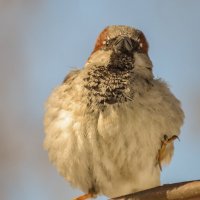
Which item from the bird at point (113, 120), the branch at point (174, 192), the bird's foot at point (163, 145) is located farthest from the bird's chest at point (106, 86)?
the branch at point (174, 192)

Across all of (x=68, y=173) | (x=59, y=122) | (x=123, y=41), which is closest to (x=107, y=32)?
(x=123, y=41)

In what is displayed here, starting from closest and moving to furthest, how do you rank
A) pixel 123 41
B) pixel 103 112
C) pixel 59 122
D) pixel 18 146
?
pixel 103 112 < pixel 59 122 < pixel 123 41 < pixel 18 146

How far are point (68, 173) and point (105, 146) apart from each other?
34cm

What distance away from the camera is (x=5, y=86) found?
3361 mm

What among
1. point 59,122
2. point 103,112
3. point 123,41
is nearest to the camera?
point 103,112

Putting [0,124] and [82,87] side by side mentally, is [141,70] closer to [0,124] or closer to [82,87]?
[82,87]

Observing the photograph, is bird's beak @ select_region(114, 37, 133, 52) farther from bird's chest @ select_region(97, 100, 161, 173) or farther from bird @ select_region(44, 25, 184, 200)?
bird's chest @ select_region(97, 100, 161, 173)

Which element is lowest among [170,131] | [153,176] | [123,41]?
[153,176]

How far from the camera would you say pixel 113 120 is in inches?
97.2

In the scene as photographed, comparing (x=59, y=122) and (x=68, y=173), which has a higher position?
(x=59, y=122)

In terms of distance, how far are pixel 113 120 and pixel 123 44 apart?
0.54m

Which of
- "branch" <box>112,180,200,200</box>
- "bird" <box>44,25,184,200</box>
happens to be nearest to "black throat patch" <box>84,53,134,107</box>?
"bird" <box>44,25,184,200</box>

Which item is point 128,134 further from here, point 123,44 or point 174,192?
point 174,192

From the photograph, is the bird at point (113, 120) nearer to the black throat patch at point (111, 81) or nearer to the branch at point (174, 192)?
the black throat patch at point (111, 81)
